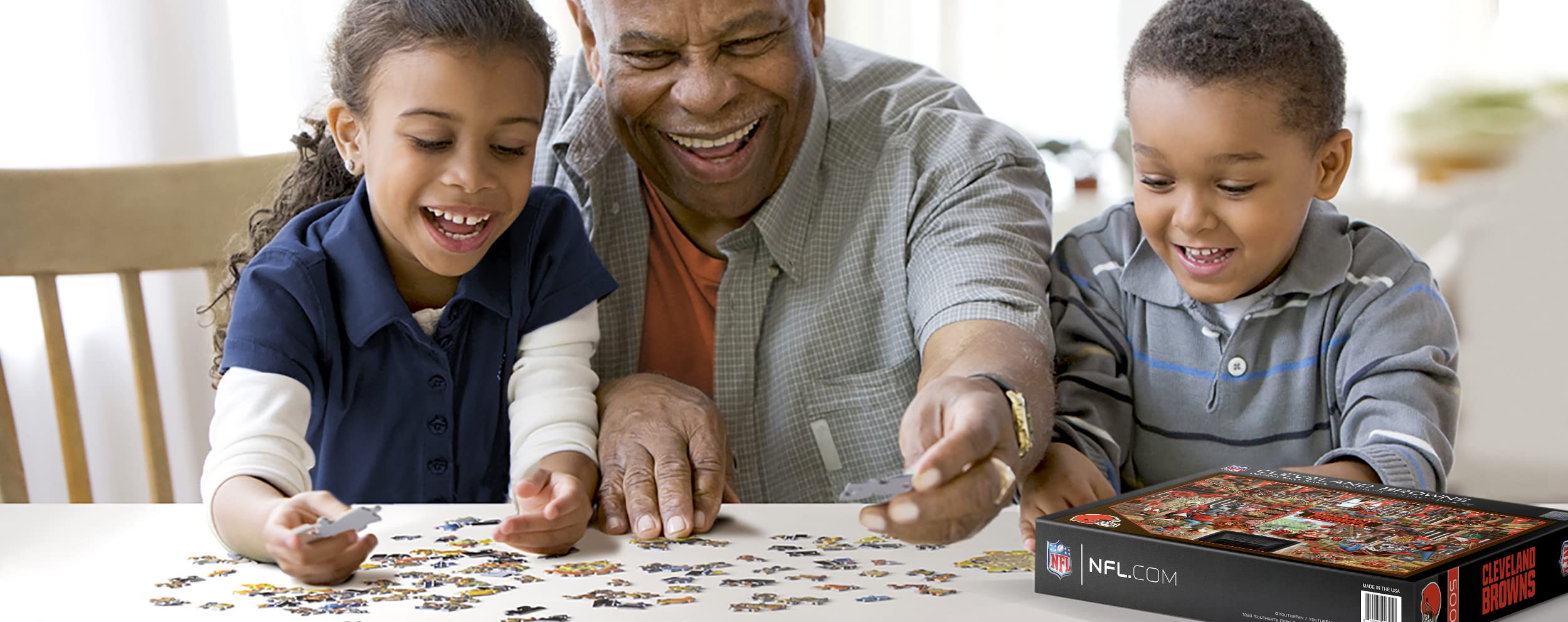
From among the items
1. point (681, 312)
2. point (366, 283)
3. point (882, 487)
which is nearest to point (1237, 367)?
point (882, 487)

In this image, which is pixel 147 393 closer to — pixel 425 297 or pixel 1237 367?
pixel 425 297

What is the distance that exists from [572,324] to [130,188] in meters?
0.77

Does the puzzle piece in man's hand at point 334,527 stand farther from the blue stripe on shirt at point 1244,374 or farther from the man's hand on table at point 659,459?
the blue stripe on shirt at point 1244,374

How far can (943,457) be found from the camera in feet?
3.79

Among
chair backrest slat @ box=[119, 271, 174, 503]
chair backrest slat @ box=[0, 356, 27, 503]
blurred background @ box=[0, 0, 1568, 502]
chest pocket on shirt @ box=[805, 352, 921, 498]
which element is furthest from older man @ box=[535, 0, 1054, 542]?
blurred background @ box=[0, 0, 1568, 502]

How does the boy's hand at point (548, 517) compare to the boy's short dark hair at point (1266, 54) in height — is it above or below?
below

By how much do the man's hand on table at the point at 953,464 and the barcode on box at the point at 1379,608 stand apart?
12.7 inches

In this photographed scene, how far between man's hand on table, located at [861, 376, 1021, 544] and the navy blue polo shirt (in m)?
0.57

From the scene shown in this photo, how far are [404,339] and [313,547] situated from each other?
476mm

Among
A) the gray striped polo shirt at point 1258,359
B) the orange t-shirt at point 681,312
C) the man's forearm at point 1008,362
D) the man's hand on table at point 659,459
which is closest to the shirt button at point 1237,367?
the gray striped polo shirt at point 1258,359

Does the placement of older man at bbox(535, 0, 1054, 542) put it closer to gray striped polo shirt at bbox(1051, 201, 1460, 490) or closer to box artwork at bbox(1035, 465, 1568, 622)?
gray striped polo shirt at bbox(1051, 201, 1460, 490)

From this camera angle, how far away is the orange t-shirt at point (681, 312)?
1979mm

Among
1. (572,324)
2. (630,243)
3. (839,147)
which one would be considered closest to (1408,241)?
(839,147)

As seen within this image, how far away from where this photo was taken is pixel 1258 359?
1617mm
